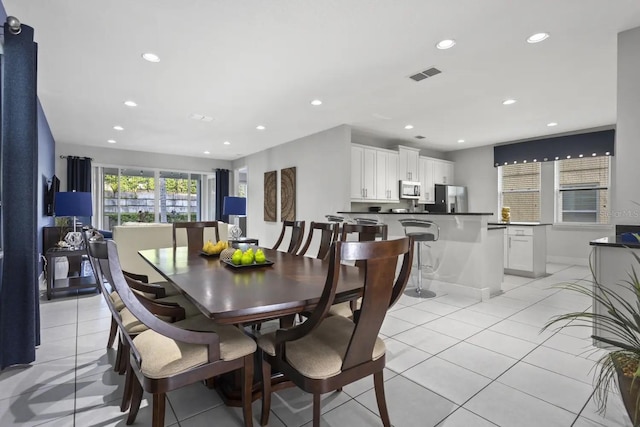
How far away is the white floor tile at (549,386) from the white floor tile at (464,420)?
1.56ft

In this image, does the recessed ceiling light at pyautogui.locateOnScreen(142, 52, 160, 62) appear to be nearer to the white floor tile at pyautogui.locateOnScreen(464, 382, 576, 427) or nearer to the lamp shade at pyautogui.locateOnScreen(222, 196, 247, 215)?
the lamp shade at pyautogui.locateOnScreen(222, 196, 247, 215)

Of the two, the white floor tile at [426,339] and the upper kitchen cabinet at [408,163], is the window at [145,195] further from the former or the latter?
the white floor tile at [426,339]

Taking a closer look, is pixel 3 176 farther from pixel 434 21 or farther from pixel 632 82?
pixel 632 82

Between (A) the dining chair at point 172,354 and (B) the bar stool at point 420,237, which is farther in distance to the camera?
(B) the bar stool at point 420,237

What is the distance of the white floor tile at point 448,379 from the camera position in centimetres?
197

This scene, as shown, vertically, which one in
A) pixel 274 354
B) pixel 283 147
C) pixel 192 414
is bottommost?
pixel 192 414

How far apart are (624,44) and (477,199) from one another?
201 inches

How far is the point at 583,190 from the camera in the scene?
20.1 ft

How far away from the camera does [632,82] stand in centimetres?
257

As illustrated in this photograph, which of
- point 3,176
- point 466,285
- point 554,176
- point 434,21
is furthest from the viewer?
point 554,176

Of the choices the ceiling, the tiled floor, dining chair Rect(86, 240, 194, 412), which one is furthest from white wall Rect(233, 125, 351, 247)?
dining chair Rect(86, 240, 194, 412)

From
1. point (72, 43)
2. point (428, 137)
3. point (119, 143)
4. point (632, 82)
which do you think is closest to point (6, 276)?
point (72, 43)

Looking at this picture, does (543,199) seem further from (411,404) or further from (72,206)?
(72,206)

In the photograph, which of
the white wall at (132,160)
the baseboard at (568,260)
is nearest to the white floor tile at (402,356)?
the baseboard at (568,260)
